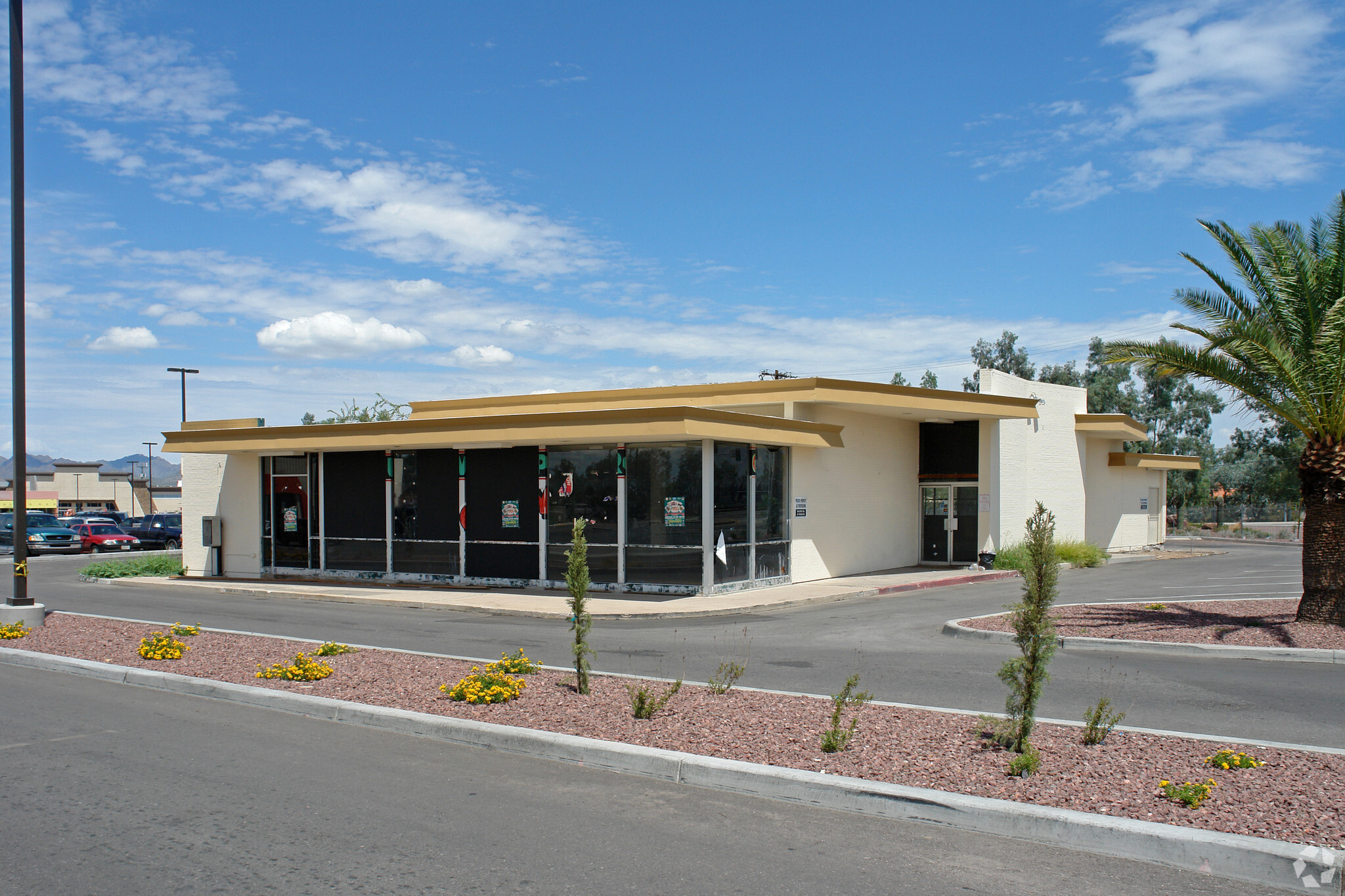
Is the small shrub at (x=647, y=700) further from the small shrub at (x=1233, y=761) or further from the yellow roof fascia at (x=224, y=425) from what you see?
the yellow roof fascia at (x=224, y=425)

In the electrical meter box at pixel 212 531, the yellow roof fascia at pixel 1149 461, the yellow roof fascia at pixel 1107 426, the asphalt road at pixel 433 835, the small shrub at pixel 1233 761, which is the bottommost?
the asphalt road at pixel 433 835

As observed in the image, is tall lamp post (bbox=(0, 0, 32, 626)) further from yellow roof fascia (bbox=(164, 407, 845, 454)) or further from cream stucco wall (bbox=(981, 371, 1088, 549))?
cream stucco wall (bbox=(981, 371, 1088, 549))

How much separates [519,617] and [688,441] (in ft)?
16.0

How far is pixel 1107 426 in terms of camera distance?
3033 cm

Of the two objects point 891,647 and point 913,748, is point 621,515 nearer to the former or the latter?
point 891,647

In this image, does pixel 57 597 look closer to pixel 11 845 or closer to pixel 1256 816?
pixel 11 845

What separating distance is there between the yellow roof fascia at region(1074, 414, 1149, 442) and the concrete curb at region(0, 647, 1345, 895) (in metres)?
26.1

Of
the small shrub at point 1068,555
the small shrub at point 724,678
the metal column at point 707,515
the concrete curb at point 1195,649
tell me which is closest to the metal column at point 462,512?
the metal column at point 707,515

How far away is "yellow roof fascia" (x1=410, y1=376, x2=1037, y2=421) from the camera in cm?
2131

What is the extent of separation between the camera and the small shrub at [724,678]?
9.11 m

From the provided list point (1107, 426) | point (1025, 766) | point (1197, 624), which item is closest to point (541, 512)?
point (1197, 624)

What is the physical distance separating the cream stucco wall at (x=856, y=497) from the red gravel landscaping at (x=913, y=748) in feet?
40.1

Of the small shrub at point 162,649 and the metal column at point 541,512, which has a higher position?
the metal column at point 541,512

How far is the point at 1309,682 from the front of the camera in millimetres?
10188
